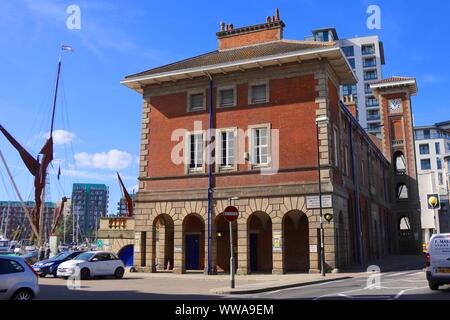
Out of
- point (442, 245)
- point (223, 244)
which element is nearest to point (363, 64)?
point (223, 244)

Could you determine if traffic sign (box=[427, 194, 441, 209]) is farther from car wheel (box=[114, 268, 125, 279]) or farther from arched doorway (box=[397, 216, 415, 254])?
arched doorway (box=[397, 216, 415, 254])

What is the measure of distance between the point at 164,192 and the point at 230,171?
4936 millimetres

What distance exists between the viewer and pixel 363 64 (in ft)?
373

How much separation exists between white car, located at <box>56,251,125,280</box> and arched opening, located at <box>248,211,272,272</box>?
9.26 m

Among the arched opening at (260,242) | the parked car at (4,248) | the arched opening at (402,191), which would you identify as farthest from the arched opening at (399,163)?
the parked car at (4,248)

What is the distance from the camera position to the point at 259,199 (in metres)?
28.3

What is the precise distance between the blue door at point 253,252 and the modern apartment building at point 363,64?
86381mm

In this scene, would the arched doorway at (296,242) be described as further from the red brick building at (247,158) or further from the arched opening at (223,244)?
the arched opening at (223,244)

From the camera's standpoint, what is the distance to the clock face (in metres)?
59.6

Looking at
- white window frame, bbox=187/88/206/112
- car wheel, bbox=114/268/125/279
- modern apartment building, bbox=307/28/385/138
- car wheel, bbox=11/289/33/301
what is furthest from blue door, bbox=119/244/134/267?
modern apartment building, bbox=307/28/385/138

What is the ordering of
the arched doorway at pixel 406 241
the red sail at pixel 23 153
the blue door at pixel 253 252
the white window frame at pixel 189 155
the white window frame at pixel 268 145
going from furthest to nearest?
1. the arched doorway at pixel 406 241
2. the red sail at pixel 23 153
3. the blue door at pixel 253 252
4. the white window frame at pixel 189 155
5. the white window frame at pixel 268 145

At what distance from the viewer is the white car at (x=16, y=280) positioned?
12.3 metres
